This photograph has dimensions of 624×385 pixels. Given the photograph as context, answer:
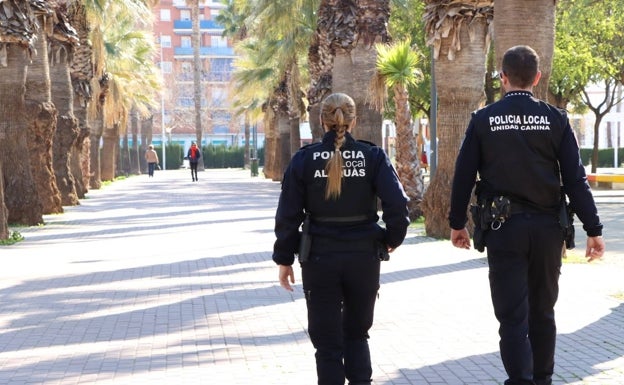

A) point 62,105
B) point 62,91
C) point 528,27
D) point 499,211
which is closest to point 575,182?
point 499,211

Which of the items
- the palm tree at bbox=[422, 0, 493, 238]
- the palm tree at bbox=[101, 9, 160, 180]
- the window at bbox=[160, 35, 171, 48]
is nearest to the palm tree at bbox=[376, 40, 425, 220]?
the palm tree at bbox=[422, 0, 493, 238]

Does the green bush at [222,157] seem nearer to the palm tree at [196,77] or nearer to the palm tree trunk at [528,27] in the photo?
the palm tree at [196,77]

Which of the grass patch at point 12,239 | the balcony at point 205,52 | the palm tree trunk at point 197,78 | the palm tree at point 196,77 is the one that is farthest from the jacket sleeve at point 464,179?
the balcony at point 205,52

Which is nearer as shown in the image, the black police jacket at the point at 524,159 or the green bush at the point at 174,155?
the black police jacket at the point at 524,159

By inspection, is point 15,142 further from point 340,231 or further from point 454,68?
point 340,231

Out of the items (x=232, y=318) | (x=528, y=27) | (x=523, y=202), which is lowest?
(x=232, y=318)

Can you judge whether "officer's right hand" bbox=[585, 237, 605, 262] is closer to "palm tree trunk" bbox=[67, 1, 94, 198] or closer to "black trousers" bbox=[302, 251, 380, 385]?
"black trousers" bbox=[302, 251, 380, 385]

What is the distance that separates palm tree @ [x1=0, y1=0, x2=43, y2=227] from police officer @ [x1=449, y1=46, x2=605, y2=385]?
1521 cm

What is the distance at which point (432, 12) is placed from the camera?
60.5 ft

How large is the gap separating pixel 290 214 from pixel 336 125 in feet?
1.66

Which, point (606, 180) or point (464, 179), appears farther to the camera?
point (606, 180)

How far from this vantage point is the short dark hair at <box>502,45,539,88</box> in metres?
6.11

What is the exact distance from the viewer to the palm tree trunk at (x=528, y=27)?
1434cm

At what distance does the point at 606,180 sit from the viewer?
4012 centimetres
